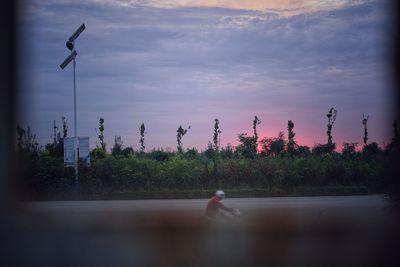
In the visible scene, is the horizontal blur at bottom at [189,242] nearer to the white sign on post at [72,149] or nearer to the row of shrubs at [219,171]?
the white sign on post at [72,149]

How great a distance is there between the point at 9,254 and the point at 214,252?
4.81ft

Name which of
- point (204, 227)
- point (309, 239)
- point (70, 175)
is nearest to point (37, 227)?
point (204, 227)

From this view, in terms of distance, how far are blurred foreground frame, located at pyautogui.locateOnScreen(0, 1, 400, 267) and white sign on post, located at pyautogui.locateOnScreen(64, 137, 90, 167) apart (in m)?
0.90

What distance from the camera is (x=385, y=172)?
366 centimetres

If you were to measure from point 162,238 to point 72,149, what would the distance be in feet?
6.66

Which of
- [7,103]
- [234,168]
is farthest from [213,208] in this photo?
[234,168]

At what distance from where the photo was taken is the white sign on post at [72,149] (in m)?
4.91

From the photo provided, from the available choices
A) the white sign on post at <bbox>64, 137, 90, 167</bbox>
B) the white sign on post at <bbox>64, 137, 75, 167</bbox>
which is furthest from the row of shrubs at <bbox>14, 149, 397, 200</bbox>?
the white sign on post at <bbox>64, 137, 75, 167</bbox>

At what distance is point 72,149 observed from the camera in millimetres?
5090

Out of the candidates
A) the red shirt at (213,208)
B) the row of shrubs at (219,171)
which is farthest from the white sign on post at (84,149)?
the row of shrubs at (219,171)

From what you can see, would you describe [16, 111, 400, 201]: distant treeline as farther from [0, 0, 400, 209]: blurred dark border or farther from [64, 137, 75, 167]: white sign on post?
[0, 0, 400, 209]: blurred dark border

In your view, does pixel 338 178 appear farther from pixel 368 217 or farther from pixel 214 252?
pixel 214 252

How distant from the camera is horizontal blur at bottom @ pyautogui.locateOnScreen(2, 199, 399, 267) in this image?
9.68 ft

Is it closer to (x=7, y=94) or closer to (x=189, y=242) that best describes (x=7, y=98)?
(x=7, y=94)
